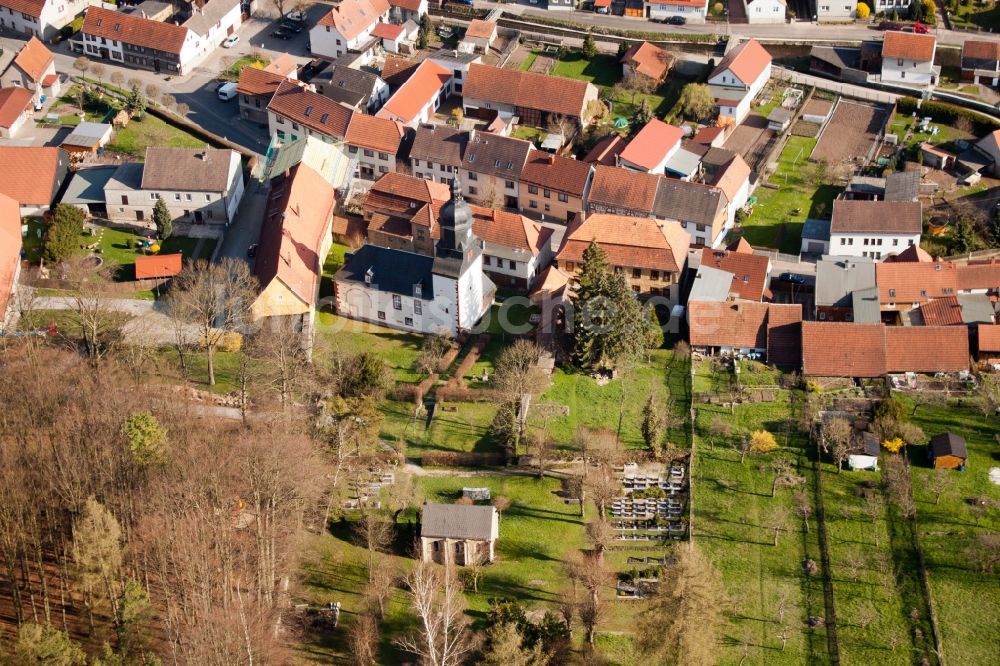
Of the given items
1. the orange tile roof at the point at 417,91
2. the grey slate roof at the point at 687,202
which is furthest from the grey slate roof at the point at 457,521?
the orange tile roof at the point at 417,91

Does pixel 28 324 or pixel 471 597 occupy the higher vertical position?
pixel 28 324

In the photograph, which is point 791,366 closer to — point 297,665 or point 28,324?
point 297,665

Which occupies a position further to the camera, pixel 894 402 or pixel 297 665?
pixel 894 402

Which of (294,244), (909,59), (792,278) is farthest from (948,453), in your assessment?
(909,59)

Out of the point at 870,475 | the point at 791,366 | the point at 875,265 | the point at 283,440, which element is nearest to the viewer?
the point at 283,440

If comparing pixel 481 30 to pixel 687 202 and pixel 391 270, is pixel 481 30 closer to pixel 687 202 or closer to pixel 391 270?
pixel 687 202

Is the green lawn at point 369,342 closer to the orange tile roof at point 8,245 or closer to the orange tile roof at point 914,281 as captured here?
the orange tile roof at point 8,245

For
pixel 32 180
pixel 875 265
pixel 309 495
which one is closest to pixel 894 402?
pixel 875 265
